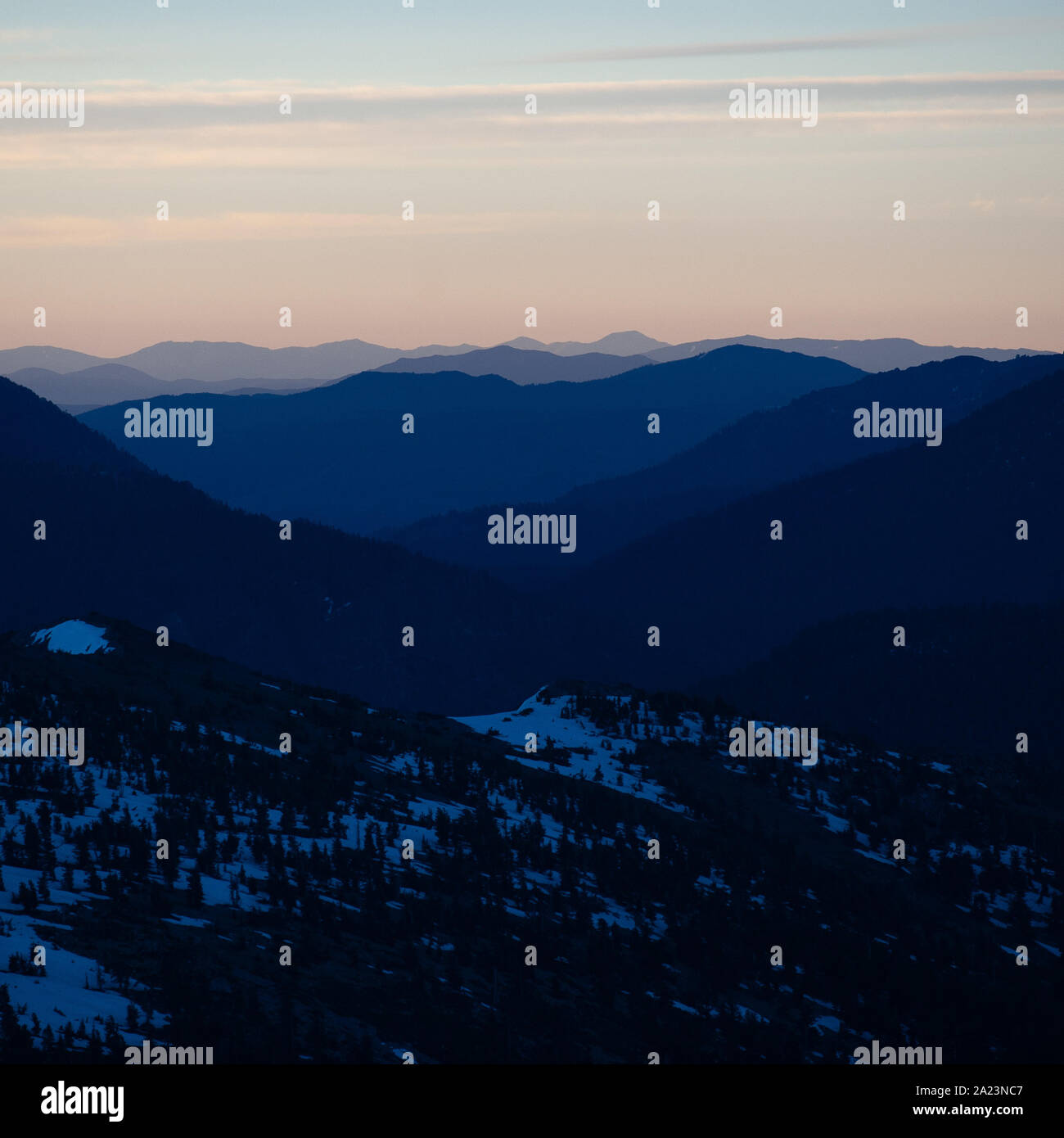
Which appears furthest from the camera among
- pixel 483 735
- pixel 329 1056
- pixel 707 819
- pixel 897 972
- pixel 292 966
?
pixel 483 735

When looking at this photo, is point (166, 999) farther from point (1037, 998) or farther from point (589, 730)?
point (589, 730)

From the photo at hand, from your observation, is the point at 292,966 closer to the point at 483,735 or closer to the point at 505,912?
the point at 505,912

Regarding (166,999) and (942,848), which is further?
(942,848)

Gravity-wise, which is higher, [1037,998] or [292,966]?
[292,966]
